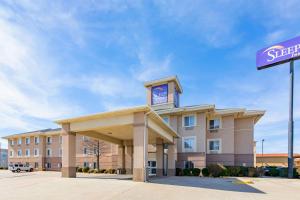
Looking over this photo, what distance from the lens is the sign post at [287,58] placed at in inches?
1033

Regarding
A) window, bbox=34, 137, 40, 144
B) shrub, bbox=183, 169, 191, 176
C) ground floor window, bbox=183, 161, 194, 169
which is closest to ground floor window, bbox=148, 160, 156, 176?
ground floor window, bbox=183, 161, 194, 169

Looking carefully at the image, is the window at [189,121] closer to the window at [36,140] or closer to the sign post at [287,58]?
the sign post at [287,58]

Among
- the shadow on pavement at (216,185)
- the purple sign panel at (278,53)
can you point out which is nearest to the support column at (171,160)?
the shadow on pavement at (216,185)

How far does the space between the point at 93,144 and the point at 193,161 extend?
57.3 feet

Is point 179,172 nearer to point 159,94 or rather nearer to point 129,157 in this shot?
point 129,157

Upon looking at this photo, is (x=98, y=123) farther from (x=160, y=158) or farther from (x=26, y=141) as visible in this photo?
(x=26, y=141)

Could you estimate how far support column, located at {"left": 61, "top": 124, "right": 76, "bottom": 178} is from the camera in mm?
19234

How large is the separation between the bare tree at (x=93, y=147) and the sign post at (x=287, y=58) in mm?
24305

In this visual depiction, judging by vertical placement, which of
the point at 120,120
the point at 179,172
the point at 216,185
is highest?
the point at 120,120

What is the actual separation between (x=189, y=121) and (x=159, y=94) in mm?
5939

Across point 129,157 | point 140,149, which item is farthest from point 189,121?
point 140,149

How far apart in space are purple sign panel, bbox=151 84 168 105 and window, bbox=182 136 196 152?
5.87 m

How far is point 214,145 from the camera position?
29.5 m

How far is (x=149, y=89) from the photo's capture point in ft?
110
